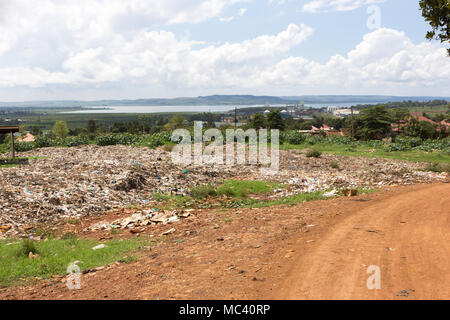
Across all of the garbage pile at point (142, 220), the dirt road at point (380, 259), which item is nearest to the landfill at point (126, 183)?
the garbage pile at point (142, 220)

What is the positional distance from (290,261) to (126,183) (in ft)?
27.4

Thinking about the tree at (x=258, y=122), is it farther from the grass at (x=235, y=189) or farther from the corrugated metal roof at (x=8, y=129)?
the corrugated metal roof at (x=8, y=129)

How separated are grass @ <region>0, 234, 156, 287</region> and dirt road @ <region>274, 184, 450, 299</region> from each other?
10.9 feet

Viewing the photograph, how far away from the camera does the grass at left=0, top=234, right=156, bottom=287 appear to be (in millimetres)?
5926

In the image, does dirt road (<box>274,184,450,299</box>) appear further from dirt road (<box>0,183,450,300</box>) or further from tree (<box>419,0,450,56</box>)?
tree (<box>419,0,450,56</box>)

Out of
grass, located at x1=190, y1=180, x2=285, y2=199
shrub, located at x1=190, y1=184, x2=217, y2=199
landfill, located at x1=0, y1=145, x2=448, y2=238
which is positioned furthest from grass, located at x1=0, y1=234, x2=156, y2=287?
grass, located at x1=190, y1=180, x2=285, y2=199

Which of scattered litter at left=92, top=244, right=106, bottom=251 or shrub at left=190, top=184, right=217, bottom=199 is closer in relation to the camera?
scattered litter at left=92, top=244, right=106, bottom=251

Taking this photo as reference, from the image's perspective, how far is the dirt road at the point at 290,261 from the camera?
4.28 metres

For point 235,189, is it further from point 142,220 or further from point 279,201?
point 142,220

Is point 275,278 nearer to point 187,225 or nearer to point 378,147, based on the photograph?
point 187,225

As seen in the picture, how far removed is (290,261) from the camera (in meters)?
5.21
